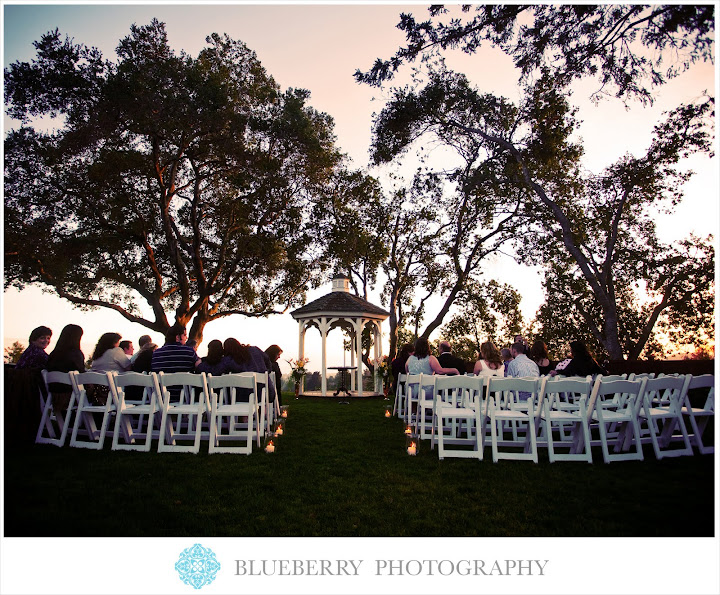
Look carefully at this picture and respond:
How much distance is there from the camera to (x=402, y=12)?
632 centimetres

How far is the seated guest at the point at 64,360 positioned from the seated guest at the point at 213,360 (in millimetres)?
1505

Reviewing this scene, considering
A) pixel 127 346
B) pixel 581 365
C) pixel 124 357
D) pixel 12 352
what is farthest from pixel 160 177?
pixel 581 365

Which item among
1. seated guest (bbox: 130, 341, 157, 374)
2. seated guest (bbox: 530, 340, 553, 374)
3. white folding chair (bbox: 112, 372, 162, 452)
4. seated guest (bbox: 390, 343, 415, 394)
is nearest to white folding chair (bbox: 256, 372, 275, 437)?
white folding chair (bbox: 112, 372, 162, 452)

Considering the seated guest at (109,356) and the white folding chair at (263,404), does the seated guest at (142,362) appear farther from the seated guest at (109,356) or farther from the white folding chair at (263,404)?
the white folding chair at (263,404)

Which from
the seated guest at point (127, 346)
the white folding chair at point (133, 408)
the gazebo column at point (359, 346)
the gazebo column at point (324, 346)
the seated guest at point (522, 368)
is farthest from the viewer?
the gazebo column at point (324, 346)

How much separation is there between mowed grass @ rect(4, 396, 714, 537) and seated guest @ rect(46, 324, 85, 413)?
64 cm

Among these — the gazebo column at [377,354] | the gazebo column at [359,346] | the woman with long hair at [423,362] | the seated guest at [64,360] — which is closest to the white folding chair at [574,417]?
the woman with long hair at [423,362]

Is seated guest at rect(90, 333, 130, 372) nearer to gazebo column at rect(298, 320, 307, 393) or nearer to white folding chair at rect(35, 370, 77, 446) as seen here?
white folding chair at rect(35, 370, 77, 446)

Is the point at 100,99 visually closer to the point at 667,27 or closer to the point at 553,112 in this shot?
the point at 553,112

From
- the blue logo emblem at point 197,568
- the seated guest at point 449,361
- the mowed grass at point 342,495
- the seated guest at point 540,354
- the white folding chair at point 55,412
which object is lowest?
the blue logo emblem at point 197,568

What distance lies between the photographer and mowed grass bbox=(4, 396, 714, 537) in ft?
11.1

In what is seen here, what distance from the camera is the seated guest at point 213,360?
720 cm

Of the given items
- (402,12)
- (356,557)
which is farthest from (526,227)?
(356,557)

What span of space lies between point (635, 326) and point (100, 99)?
2047 centimetres
